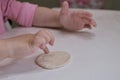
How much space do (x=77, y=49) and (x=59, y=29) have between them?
16 cm

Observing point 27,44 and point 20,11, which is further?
point 20,11

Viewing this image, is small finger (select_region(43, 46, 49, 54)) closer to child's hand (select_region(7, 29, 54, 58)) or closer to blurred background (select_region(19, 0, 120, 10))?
child's hand (select_region(7, 29, 54, 58))

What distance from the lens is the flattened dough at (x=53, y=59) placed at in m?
0.56

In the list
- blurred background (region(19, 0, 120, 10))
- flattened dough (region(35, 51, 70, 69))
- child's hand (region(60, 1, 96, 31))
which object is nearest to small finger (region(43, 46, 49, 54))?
flattened dough (region(35, 51, 70, 69))

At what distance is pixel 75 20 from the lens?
2.40ft

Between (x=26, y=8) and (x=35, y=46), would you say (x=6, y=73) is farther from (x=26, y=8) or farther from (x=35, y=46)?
(x=26, y=8)

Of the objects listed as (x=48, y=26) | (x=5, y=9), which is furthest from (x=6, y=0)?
(x=48, y=26)

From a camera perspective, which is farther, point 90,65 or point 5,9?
point 5,9

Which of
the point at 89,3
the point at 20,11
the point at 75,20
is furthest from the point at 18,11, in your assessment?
the point at 89,3

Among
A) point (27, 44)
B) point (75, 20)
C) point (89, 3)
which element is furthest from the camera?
point (89, 3)

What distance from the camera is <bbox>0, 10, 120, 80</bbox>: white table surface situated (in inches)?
20.6

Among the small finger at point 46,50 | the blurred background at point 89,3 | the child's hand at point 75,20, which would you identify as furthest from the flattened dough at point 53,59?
the blurred background at point 89,3

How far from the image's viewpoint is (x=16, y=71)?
548mm

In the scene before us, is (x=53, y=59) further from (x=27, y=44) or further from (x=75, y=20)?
(x=75, y=20)
